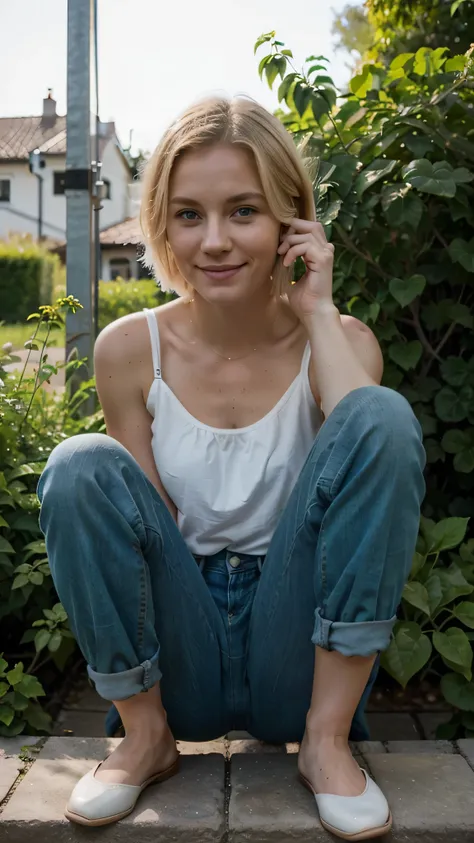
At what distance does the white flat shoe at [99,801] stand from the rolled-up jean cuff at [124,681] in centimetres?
14

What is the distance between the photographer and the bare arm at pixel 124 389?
1788mm

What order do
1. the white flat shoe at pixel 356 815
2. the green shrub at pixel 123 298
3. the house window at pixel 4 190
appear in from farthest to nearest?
the house window at pixel 4 190 → the green shrub at pixel 123 298 → the white flat shoe at pixel 356 815

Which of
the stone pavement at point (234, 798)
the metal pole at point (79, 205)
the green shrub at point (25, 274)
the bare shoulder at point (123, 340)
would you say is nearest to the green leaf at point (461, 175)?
the bare shoulder at point (123, 340)

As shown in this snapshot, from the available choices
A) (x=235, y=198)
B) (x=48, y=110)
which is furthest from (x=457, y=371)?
(x=48, y=110)

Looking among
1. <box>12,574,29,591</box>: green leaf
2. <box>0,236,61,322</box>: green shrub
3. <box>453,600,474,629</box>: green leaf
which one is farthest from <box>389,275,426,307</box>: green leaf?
<box>0,236,61,322</box>: green shrub

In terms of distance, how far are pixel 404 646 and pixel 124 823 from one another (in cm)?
76

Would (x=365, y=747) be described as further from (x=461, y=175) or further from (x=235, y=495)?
(x=461, y=175)

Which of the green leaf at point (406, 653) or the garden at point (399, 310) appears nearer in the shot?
the green leaf at point (406, 653)

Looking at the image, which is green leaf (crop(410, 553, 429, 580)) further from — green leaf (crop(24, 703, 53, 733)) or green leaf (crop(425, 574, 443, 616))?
green leaf (crop(24, 703, 53, 733))

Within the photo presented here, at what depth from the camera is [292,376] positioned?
5.91 ft

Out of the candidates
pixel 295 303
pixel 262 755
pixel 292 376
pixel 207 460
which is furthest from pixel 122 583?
pixel 295 303

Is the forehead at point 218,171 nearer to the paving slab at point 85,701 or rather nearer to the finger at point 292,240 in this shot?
the finger at point 292,240

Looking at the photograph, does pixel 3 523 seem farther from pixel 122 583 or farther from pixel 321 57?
pixel 321 57

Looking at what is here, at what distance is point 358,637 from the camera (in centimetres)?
140
